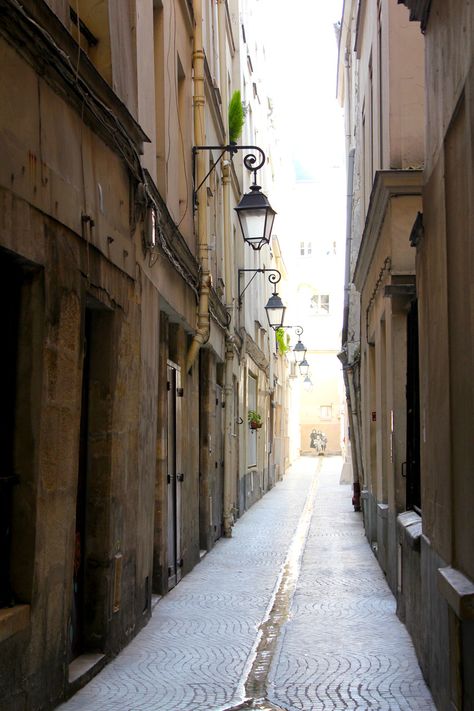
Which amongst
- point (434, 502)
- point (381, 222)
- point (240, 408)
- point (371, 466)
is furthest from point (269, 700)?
point (240, 408)

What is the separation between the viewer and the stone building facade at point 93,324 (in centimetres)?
556

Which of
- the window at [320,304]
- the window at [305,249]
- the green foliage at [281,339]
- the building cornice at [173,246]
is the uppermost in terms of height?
the window at [305,249]

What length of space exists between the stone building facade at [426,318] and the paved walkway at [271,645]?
1.05 ft

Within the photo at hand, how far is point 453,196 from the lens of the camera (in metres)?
5.79

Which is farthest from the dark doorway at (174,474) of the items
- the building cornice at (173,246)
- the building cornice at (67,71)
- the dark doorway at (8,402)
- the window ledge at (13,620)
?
the window ledge at (13,620)

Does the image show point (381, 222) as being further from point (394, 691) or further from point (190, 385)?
point (394, 691)

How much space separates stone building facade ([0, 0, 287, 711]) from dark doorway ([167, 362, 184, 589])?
0.03 metres

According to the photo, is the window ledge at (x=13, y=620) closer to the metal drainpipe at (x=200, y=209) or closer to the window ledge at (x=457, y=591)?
the window ledge at (x=457, y=591)

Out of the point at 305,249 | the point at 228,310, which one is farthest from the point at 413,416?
the point at 305,249

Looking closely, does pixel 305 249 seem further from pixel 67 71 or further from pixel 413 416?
pixel 67 71

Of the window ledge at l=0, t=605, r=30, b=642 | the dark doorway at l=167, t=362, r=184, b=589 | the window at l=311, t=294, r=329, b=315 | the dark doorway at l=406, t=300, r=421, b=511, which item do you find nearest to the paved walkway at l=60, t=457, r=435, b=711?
the dark doorway at l=167, t=362, r=184, b=589

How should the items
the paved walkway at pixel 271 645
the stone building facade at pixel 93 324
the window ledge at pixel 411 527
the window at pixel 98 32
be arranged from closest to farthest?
the stone building facade at pixel 93 324 → the paved walkway at pixel 271 645 → the window at pixel 98 32 → the window ledge at pixel 411 527

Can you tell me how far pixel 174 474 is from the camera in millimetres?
11656

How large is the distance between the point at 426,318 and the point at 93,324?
237cm
